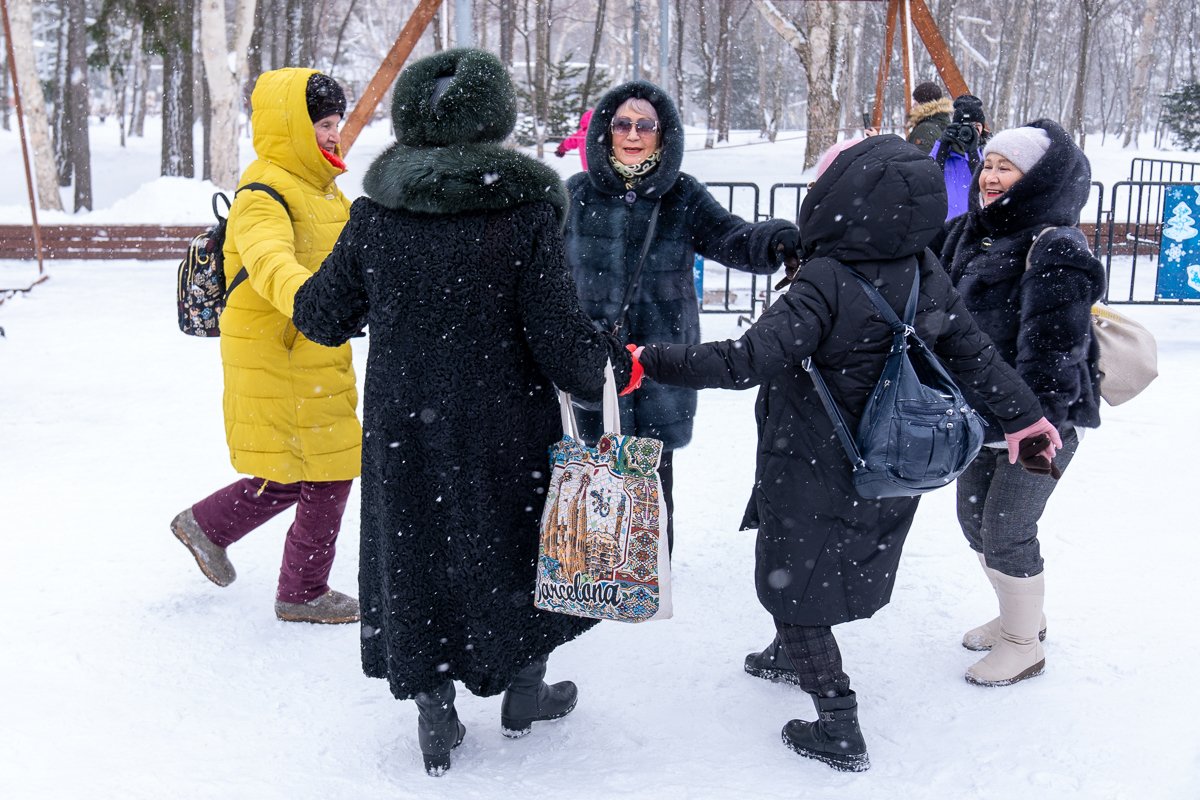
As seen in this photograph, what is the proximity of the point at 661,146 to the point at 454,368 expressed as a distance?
1.35 metres

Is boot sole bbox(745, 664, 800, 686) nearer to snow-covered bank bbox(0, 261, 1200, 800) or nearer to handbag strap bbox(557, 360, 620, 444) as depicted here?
snow-covered bank bbox(0, 261, 1200, 800)

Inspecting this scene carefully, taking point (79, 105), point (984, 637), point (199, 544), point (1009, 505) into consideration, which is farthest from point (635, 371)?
point (79, 105)

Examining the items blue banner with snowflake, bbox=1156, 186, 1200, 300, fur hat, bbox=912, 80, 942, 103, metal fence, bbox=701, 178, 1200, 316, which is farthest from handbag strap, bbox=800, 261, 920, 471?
blue banner with snowflake, bbox=1156, 186, 1200, 300

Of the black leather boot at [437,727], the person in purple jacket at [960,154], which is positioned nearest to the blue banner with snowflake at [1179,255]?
the person in purple jacket at [960,154]

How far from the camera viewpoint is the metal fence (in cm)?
825

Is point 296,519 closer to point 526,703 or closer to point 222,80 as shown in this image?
point 526,703

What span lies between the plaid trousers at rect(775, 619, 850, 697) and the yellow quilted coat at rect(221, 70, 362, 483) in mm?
1595

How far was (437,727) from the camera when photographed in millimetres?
2512

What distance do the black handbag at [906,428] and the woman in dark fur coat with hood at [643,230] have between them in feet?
2.76

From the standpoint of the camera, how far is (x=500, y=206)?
2166 mm

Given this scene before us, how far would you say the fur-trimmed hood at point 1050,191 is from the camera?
271cm

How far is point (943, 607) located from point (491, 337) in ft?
7.00

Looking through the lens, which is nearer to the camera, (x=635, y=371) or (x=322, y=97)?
(x=635, y=371)

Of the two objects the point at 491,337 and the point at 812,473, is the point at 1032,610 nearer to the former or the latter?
the point at 812,473
